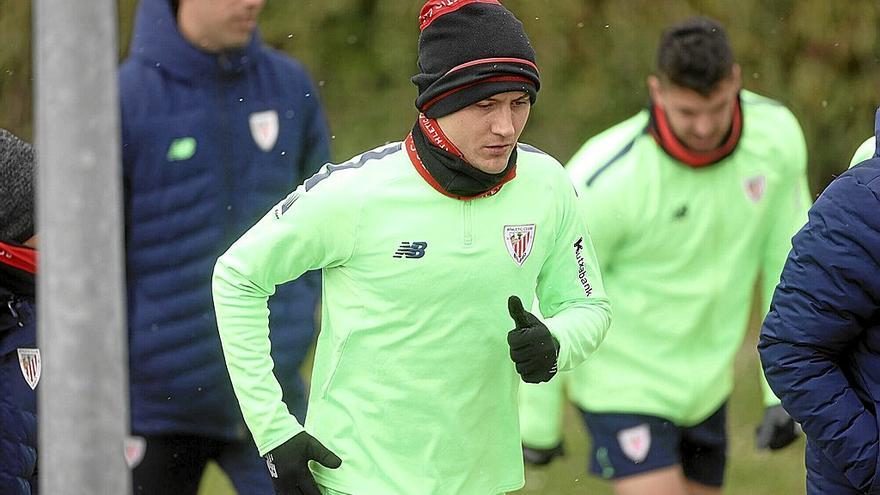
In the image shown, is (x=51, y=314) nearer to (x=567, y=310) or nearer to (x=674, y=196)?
(x=567, y=310)

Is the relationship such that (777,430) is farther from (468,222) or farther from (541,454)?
(468,222)

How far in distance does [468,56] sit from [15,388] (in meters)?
1.47

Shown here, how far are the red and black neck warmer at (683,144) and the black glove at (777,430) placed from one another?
85 centimetres

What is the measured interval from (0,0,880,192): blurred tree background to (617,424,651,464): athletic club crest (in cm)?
530

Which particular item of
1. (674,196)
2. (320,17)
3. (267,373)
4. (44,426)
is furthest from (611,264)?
(320,17)

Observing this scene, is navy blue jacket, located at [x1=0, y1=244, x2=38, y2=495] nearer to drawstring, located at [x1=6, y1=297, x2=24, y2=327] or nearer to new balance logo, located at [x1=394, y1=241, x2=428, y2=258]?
drawstring, located at [x1=6, y1=297, x2=24, y2=327]

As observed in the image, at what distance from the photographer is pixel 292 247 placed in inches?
165

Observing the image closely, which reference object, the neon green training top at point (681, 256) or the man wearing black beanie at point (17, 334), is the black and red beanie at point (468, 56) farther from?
the neon green training top at point (681, 256)

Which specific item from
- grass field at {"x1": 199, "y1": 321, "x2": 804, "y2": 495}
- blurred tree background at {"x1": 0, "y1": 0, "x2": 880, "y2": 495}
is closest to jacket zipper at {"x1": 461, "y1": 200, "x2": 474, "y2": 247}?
grass field at {"x1": 199, "y1": 321, "x2": 804, "y2": 495}

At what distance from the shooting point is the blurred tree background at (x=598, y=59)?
36.8 feet

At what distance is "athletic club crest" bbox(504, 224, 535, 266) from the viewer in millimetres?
4289

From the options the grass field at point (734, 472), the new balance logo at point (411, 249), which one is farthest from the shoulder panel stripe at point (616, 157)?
the grass field at point (734, 472)

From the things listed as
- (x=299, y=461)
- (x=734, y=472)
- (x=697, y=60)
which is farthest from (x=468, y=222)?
(x=734, y=472)

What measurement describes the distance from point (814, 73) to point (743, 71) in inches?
17.6
